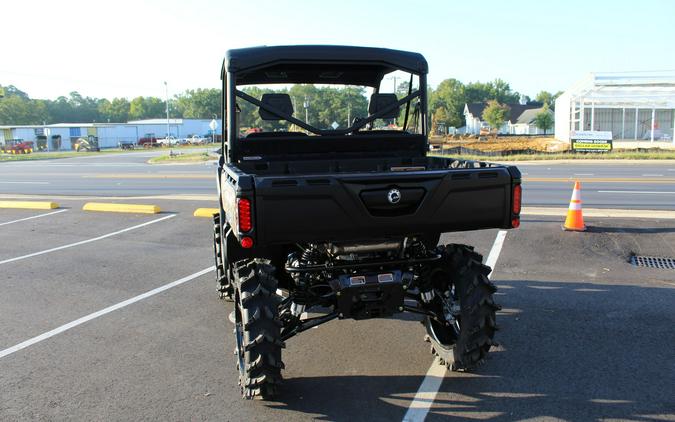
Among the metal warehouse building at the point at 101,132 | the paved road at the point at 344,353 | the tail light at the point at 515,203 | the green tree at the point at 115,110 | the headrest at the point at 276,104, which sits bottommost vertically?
the paved road at the point at 344,353

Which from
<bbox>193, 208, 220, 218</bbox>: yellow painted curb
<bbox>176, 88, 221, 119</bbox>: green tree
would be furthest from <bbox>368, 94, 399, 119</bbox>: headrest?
<bbox>176, 88, 221, 119</bbox>: green tree

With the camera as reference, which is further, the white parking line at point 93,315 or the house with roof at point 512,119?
the house with roof at point 512,119

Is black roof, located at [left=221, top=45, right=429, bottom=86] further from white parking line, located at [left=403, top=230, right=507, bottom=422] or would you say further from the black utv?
white parking line, located at [left=403, top=230, right=507, bottom=422]

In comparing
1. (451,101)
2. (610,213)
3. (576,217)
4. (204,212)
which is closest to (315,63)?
(576,217)

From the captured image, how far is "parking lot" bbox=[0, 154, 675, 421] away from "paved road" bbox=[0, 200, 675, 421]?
0.05ft

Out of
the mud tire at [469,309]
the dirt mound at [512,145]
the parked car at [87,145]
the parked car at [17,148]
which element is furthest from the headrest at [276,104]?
the parked car at [87,145]

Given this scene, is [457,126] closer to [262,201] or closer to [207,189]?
[207,189]

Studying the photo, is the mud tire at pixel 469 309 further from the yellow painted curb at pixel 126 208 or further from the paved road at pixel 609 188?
the paved road at pixel 609 188

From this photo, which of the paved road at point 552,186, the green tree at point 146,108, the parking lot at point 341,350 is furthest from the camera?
the green tree at point 146,108

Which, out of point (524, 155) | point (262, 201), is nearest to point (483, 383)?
point (262, 201)

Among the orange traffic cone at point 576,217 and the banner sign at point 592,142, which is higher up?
the banner sign at point 592,142

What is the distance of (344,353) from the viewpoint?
5.06 metres

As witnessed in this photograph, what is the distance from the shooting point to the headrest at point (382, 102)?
5625 millimetres

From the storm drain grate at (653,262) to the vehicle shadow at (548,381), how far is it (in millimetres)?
1975
